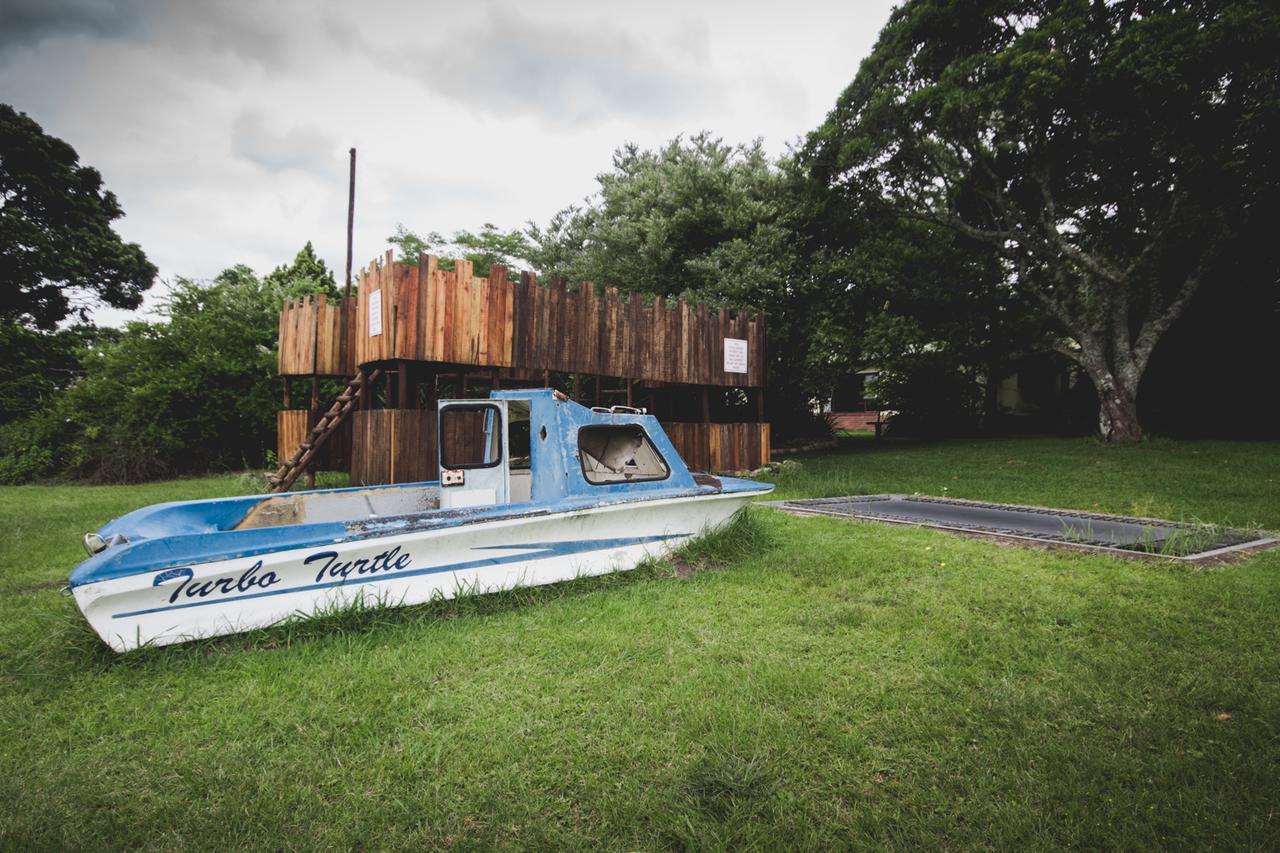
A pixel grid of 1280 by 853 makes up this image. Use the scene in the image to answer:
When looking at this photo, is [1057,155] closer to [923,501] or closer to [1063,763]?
[923,501]

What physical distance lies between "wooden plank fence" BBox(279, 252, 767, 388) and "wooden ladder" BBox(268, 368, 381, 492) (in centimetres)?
44

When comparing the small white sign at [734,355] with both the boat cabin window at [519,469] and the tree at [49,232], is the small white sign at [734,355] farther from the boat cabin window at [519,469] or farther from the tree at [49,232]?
the tree at [49,232]

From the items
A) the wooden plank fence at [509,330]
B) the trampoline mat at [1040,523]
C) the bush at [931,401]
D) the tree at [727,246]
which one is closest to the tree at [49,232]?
the wooden plank fence at [509,330]

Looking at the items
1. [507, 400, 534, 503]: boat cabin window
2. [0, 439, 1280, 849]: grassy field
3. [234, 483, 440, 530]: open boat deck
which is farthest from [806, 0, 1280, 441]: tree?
[234, 483, 440, 530]: open boat deck

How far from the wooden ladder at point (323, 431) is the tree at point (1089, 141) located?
1401cm

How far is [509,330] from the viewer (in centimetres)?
938

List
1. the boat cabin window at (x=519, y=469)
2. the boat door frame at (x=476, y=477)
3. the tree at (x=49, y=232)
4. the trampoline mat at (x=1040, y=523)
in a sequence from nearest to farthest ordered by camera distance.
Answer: the boat door frame at (x=476, y=477) < the boat cabin window at (x=519, y=469) < the trampoline mat at (x=1040, y=523) < the tree at (x=49, y=232)

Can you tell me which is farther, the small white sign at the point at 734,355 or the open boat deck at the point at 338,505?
the small white sign at the point at 734,355

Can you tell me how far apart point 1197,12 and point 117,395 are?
83.5ft

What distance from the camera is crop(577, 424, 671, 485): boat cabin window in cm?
598

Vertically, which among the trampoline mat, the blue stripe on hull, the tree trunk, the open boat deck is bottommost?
the trampoline mat

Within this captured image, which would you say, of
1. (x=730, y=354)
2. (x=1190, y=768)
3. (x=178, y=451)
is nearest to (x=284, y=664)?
(x=1190, y=768)

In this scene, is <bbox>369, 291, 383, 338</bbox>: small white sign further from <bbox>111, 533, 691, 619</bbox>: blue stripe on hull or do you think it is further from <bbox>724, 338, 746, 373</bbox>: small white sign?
Answer: <bbox>724, 338, 746, 373</bbox>: small white sign

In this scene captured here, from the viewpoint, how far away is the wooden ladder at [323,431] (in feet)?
31.9
